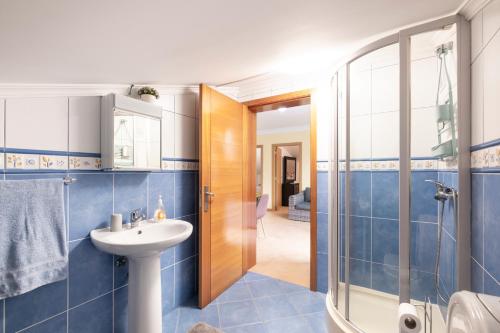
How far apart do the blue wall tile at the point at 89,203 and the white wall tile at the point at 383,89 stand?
1937 millimetres

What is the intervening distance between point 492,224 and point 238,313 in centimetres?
168

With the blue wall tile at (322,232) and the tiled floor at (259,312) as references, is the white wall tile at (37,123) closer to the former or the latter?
the tiled floor at (259,312)

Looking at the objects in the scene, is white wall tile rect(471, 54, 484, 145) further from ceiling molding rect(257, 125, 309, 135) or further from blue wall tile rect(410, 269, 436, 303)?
ceiling molding rect(257, 125, 309, 135)

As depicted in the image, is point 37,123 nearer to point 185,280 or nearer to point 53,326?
point 53,326

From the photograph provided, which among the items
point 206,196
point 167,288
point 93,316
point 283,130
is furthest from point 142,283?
point 283,130

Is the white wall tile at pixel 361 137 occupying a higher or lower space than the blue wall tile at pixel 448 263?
higher

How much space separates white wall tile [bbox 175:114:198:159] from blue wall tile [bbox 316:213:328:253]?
1286 millimetres

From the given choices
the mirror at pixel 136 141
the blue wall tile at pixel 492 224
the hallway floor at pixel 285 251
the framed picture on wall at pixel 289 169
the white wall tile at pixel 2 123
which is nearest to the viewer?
the blue wall tile at pixel 492 224

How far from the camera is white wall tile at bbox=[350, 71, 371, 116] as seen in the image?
4.96 ft

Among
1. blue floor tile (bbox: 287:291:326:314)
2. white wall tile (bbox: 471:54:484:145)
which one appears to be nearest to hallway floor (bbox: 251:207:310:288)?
blue floor tile (bbox: 287:291:326:314)

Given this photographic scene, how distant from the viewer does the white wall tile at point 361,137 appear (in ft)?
5.06

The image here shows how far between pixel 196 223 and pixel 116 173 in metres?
0.84

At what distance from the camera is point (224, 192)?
2047 mm

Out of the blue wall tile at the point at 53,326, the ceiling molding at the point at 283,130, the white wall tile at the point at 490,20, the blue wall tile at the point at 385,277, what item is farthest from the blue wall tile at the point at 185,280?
the ceiling molding at the point at 283,130
